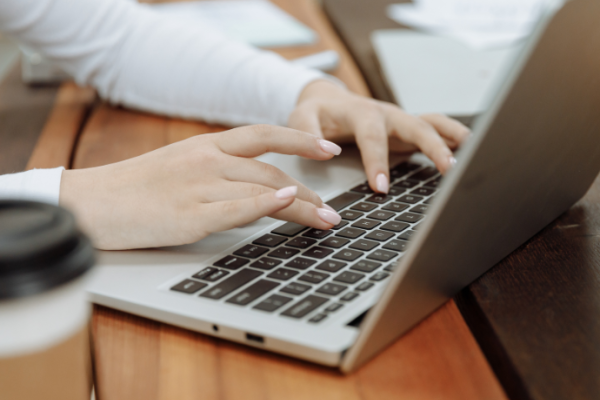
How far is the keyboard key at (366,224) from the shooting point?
0.45 m

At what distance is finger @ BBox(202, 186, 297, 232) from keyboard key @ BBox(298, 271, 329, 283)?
2.3 inches

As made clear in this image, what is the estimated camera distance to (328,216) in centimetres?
44

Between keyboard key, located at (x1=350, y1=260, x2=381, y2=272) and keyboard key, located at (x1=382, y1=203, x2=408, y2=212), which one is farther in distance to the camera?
keyboard key, located at (x1=382, y1=203, x2=408, y2=212)

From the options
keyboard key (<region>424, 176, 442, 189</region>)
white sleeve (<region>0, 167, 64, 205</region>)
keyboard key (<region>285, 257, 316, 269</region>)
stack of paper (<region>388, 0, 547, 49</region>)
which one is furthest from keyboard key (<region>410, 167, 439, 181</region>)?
stack of paper (<region>388, 0, 547, 49</region>)

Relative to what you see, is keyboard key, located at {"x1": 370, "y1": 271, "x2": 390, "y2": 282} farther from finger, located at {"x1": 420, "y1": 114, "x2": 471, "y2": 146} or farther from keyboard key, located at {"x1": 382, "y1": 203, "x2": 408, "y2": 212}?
finger, located at {"x1": 420, "y1": 114, "x2": 471, "y2": 146}

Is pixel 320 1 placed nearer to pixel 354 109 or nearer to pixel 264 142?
pixel 354 109

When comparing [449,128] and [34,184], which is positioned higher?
[449,128]

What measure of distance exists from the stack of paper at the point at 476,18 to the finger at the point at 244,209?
70 cm

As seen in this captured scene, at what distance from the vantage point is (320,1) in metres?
1.30

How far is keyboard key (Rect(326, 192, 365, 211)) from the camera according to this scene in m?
0.49

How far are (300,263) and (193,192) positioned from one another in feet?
0.35

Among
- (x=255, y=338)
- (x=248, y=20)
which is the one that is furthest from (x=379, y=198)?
(x=248, y=20)

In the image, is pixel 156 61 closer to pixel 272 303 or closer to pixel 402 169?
pixel 402 169

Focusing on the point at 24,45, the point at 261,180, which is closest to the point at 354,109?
the point at 261,180
